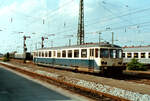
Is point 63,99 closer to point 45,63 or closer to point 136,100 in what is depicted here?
point 136,100

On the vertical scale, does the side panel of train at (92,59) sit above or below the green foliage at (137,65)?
above

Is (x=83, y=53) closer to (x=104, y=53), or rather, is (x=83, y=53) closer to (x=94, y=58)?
(x=94, y=58)

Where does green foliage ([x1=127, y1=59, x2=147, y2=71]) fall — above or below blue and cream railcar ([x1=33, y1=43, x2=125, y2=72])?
below

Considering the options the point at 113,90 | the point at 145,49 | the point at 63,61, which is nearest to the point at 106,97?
the point at 113,90

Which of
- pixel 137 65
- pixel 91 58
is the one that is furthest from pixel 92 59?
pixel 137 65

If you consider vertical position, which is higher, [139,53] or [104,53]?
[139,53]

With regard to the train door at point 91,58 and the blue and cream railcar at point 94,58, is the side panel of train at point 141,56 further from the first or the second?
the train door at point 91,58

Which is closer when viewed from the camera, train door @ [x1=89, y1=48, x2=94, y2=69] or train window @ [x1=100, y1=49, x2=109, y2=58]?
train window @ [x1=100, y1=49, x2=109, y2=58]

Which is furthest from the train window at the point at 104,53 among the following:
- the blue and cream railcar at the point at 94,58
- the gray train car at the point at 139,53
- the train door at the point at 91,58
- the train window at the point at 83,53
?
the gray train car at the point at 139,53

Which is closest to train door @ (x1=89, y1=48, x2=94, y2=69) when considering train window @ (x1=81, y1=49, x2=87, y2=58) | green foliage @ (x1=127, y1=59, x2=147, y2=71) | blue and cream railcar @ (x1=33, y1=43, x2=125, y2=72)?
blue and cream railcar @ (x1=33, y1=43, x2=125, y2=72)

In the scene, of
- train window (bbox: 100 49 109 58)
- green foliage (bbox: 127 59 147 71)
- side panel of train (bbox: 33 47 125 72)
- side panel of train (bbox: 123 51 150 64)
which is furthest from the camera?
side panel of train (bbox: 123 51 150 64)

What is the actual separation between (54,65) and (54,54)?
1.38 m

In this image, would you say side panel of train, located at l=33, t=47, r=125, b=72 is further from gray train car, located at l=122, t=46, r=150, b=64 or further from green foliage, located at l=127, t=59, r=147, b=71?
gray train car, located at l=122, t=46, r=150, b=64

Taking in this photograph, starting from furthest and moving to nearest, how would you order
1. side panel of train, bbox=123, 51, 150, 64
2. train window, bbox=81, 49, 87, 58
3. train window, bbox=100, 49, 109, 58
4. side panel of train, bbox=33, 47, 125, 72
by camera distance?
side panel of train, bbox=123, 51, 150, 64
train window, bbox=81, 49, 87, 58
train window, bbox=100, 49, 109, 58
side panel of train, bbox=33, 47, 125, 72
